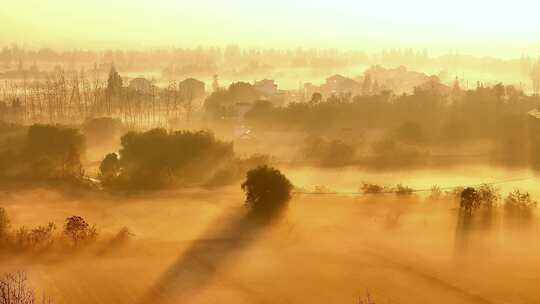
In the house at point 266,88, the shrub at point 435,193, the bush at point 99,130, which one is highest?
the house at point 266,88

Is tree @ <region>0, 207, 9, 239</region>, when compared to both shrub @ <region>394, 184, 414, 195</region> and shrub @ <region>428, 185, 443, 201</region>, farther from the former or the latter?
shrub @ <region>428, 185, 443, 201</region>

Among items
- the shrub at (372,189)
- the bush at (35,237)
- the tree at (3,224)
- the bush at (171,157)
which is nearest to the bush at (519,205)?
the shrub at (372,189)

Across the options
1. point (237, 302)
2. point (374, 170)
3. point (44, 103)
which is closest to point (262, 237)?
point (237, 302)

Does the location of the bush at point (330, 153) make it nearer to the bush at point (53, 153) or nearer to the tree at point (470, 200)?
the tree at point (470, 200)

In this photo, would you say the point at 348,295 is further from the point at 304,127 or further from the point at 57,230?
the point at 304,127

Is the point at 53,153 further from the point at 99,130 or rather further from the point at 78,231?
the point at 78,231

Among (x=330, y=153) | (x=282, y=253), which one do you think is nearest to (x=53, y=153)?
(x=330, y=153)

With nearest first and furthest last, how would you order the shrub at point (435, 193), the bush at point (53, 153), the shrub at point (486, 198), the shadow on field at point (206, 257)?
the shadow on field at point (206, 257) < the shrub at point (486, 198) < the shrub at point (435, 193) < the bush at point (53, 153)

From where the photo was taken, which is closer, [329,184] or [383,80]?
[329,184]
